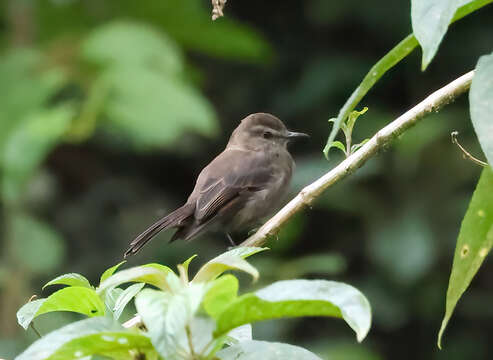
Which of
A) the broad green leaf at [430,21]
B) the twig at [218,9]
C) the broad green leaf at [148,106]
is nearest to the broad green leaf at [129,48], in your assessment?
A: the broad green leaf at [148,106]

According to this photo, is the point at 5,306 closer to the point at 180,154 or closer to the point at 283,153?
the point at 283,153

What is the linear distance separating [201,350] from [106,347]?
16 centimetres

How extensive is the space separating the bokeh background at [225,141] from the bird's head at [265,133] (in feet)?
1.02

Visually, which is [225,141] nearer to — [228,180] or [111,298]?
[228,180]

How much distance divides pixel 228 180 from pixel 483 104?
158 inches

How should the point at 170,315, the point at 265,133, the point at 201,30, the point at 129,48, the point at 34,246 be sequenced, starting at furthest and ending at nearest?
the point at 201,30, the point at 265,133, the point at 34,246, the point at 129,48, the point at 170,315

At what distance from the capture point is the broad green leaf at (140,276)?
4.65 ft

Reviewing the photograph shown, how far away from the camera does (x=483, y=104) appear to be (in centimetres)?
132

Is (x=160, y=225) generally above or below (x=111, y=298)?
below

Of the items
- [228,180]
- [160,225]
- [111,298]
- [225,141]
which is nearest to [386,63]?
[111,298]

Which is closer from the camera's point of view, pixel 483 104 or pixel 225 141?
pixel 483 104

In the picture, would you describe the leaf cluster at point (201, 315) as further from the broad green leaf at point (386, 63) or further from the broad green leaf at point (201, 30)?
the broad green leaf at point (201, 30)

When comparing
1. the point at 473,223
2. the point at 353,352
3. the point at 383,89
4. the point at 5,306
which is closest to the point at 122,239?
the point at 5,306

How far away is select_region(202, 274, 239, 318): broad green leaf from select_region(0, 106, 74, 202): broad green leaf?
3.69 metres
